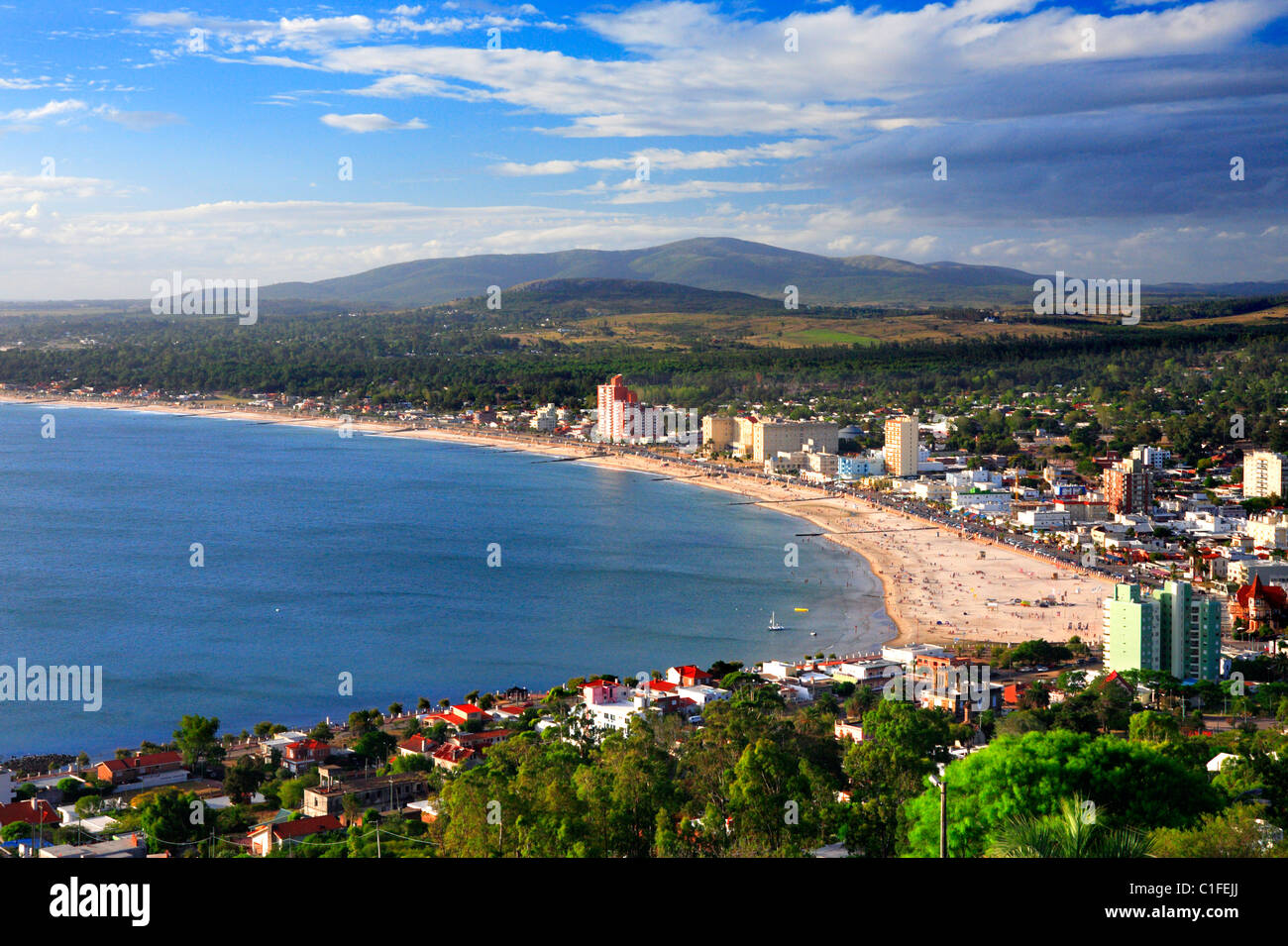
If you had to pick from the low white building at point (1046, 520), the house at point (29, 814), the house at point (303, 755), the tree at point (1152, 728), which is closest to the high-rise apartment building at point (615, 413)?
the low white building at point (1046, 520)

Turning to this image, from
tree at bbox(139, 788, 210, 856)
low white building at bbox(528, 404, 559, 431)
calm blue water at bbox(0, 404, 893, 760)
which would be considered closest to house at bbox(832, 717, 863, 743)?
calm blue water at bbox(0, 404, 893, 760)

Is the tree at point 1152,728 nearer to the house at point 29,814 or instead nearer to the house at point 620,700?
the house at point 620,700

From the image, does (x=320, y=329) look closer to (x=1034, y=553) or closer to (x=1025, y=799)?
(x=1034, y=553)

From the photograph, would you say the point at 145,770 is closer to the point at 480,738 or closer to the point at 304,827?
the point at 480,738

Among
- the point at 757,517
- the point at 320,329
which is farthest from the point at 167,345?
the point at 757,517

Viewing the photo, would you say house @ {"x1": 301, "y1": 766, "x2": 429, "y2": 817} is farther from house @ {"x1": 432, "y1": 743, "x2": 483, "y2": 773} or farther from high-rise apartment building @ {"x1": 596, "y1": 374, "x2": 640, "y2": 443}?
high-rise apartment building @ {"x1": 596, "y1": 374, "x2": 640, "y2": 443}

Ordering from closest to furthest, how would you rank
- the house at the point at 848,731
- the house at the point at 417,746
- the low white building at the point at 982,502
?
the house at the point at 848,731 < the house at the point at 417,746 < the low white building at the point at 982,502
